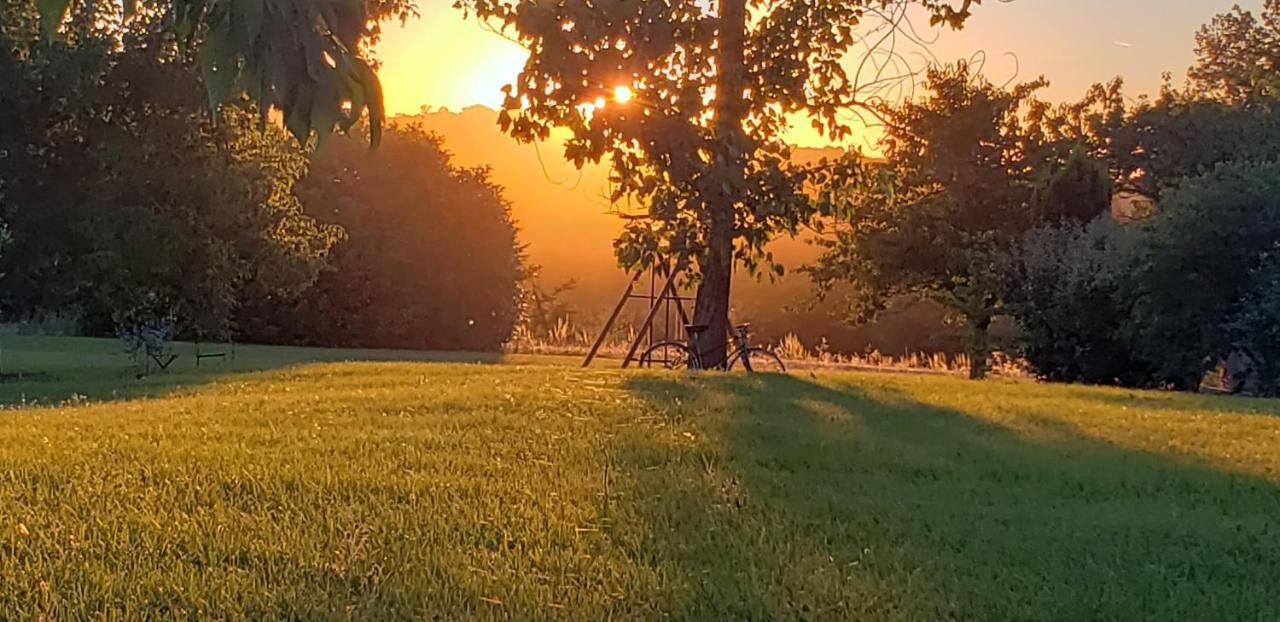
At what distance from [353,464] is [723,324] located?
29.7 feet

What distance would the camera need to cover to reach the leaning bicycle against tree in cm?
1401

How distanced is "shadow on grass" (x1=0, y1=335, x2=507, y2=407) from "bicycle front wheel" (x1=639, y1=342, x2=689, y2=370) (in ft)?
8.23

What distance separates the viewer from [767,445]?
6395mm

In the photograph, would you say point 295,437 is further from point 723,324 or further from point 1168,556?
point 723,324

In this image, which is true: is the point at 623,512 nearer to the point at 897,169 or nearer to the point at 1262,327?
the point at 897,169

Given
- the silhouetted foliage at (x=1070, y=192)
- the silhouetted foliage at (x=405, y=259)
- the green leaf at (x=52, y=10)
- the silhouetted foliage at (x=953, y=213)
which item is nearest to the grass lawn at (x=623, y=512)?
the green leaf at (x=52, y=10)

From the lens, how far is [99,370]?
15469mm

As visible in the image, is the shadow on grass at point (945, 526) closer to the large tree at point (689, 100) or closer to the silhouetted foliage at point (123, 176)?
the large tree at point (689, 100)

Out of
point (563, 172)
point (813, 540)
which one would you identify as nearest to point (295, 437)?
point (813, 540)

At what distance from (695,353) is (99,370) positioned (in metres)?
8.19

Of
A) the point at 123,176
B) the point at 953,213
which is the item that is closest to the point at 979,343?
the point at 953,213

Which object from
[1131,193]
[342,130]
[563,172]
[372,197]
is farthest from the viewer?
[372,197]

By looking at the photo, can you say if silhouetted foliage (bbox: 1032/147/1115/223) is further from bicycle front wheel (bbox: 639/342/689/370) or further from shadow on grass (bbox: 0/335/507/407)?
shadow on grass (bbox: 0/335/507/407)

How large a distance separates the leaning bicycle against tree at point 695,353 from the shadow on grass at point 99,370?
2.64 metres
